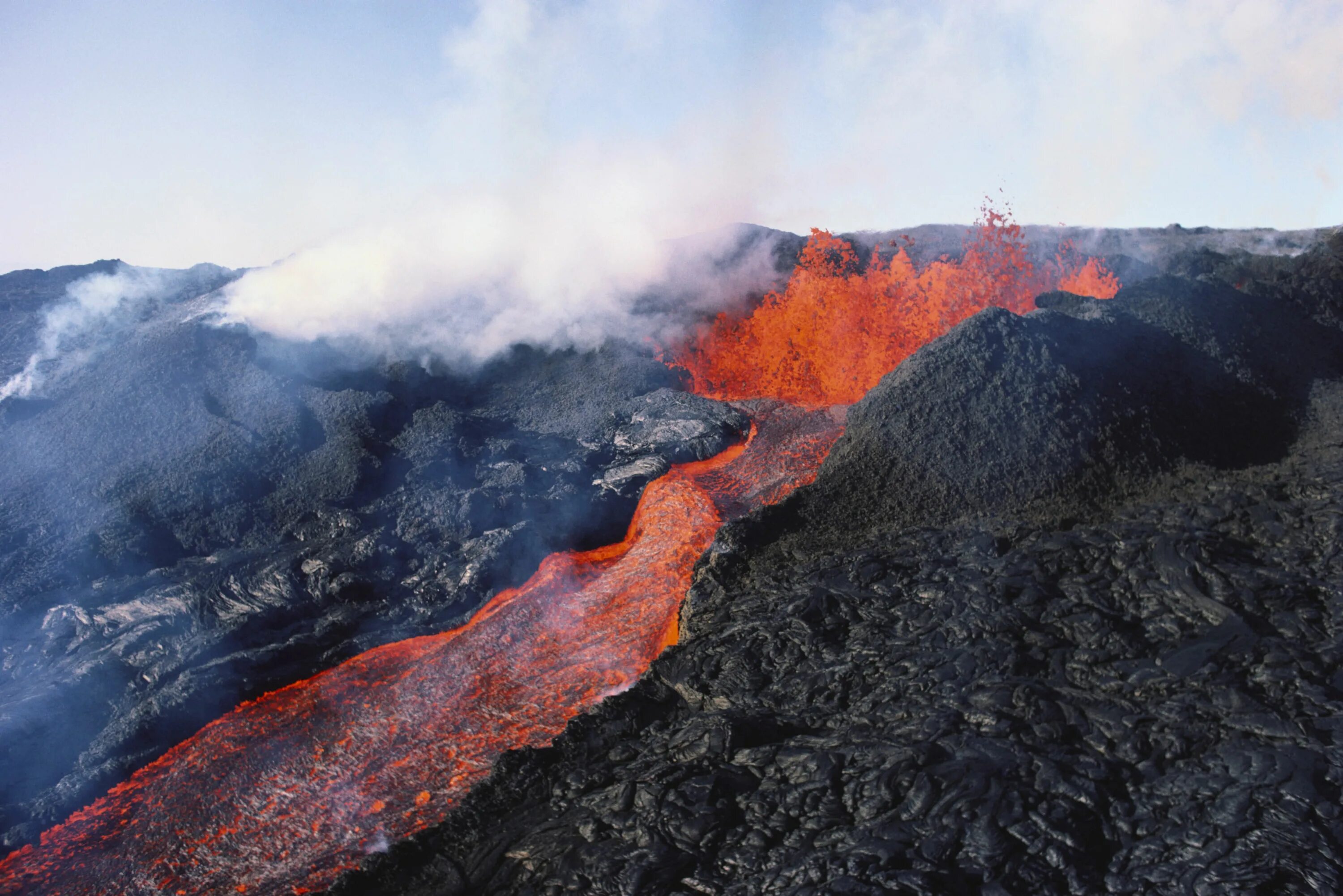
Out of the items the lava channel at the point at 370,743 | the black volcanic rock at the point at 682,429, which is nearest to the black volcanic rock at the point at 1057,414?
the lava channel at the point at 370,743

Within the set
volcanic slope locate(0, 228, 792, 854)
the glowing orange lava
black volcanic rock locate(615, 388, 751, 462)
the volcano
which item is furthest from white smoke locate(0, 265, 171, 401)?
the glowing orange lava

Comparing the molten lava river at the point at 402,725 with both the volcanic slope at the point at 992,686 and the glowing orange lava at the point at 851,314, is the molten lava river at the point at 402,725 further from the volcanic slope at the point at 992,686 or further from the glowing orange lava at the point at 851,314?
the glowing orange lava at the point at 851,314

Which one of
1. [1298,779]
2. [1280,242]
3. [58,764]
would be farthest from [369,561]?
[1280,242]

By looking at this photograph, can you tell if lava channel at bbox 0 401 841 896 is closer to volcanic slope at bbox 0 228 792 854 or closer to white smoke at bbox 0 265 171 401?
volcanic slope at bbox 0 228 792 854

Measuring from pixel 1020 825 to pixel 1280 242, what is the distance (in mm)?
26730

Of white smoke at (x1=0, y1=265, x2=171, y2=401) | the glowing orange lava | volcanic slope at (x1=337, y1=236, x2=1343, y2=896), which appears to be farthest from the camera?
the glowing orange lava

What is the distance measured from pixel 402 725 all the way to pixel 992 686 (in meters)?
6.08

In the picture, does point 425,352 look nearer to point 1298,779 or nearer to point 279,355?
point 279,355

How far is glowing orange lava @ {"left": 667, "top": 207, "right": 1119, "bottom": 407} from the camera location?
17812 mm

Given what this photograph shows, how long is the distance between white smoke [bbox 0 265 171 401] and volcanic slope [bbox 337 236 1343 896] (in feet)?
46.3

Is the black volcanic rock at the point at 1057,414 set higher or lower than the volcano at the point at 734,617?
higher

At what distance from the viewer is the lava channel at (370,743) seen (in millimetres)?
7660

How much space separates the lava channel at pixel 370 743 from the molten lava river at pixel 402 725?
0.07 feet

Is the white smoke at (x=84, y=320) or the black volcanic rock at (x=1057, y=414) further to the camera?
the white smoke at (x=84, y=320)
